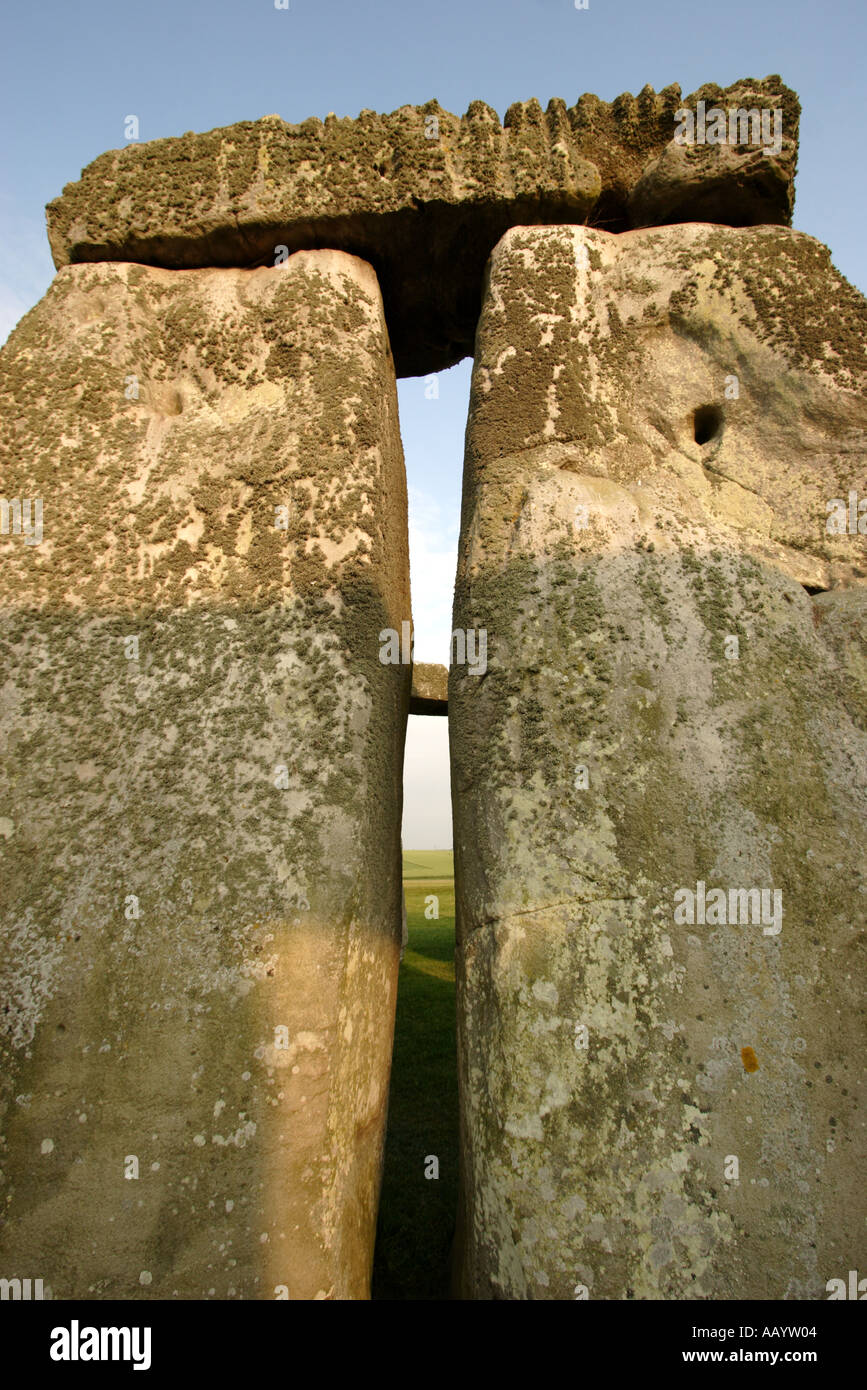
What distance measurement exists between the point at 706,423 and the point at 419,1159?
3.10 meters

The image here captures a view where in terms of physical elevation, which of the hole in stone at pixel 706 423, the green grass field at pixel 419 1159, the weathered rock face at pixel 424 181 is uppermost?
the weathered rock face at pixel 424 181

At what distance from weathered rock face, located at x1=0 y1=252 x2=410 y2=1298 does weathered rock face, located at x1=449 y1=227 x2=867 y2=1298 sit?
0.33 metres

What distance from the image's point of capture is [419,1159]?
3.02 meters

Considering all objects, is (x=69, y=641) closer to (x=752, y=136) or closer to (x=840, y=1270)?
(x=840, y=1270)

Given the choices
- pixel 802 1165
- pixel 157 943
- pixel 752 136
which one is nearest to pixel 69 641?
pixel 157 943

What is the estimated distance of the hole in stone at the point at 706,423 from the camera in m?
2.31

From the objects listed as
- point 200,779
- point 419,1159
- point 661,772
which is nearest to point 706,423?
point 661,772

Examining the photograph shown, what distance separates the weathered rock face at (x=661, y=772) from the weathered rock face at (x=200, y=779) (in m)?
0.33

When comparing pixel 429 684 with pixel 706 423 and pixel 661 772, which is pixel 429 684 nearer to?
pixel 706 423

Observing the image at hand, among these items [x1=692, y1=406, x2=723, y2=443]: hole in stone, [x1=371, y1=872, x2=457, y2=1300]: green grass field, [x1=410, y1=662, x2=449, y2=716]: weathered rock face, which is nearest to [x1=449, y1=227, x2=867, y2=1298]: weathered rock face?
[x1=692, y1=406, x2=723, y2=443]: hole in stone

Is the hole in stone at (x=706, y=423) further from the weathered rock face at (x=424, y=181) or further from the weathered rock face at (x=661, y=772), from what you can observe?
the weathered rock face at (x=424, y=181)

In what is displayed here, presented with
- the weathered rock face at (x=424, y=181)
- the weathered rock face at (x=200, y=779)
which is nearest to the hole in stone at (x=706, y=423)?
the weathered rock face at (x=424, y=181)

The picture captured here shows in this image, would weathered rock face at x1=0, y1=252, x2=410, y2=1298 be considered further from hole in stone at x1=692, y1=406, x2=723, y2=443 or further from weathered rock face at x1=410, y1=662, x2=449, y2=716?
weathered rock face at x1=410, y1=662, x2=449, y2=716
